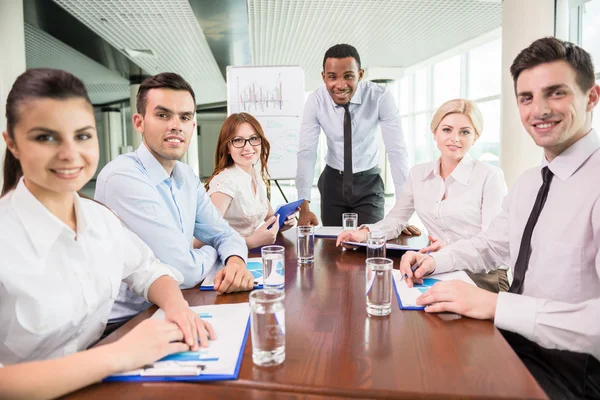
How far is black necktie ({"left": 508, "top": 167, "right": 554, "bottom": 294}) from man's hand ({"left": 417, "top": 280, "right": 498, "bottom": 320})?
1.00 feet

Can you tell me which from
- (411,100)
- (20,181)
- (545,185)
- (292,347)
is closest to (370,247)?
(545,185)

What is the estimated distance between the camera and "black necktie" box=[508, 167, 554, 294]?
1.35 meters

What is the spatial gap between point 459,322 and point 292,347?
0.42 metres

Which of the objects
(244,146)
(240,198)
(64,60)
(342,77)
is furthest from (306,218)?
(64,60)

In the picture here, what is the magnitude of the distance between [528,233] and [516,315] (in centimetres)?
36

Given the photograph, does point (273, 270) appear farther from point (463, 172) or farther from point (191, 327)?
point (463, 172)

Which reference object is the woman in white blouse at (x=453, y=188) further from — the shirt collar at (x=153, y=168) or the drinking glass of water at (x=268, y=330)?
the drinking glass of water at (x=268, y=330)

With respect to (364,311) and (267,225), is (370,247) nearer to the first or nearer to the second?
(364,311)

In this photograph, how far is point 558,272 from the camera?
4.19 feet

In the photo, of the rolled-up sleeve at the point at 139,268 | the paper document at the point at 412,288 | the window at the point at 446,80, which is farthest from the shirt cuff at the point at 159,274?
the window at the point at 446,80

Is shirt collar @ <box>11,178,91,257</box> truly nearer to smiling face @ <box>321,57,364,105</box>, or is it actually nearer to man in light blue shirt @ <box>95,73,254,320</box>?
man in light blue shirt @ <box>95,73,254,320</box>

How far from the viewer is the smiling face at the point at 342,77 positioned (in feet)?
9.29

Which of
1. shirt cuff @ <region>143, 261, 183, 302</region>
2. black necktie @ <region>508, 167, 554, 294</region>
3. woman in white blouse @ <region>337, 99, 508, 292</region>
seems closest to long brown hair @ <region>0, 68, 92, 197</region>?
shirt cuff @ <region>143, 261, 183, 302</region>

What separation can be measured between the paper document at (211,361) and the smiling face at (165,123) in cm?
83
